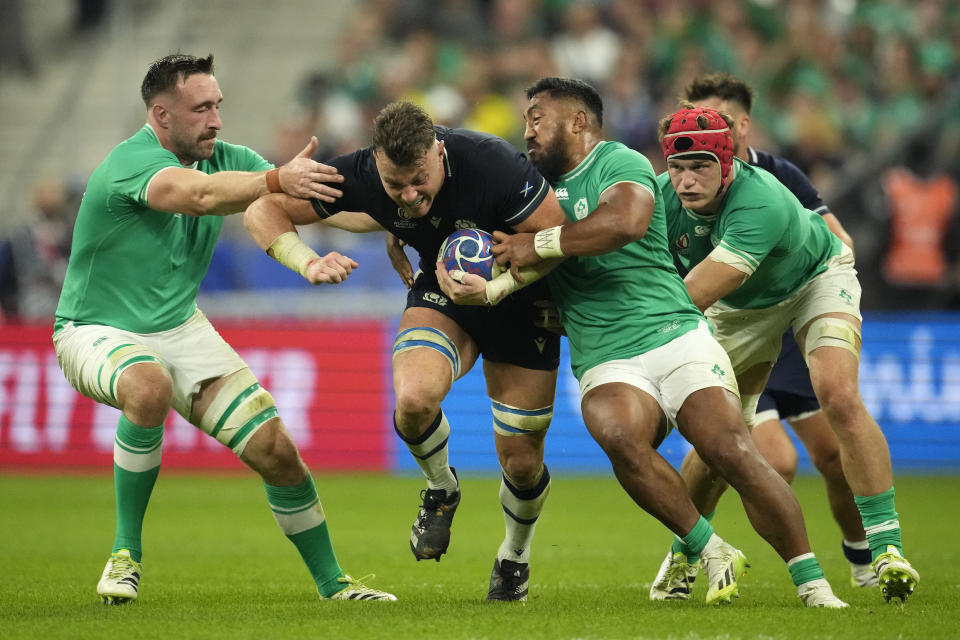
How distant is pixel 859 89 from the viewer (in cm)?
1781

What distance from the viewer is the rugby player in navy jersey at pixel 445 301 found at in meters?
6.55

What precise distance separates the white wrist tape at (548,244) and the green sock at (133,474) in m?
2.21

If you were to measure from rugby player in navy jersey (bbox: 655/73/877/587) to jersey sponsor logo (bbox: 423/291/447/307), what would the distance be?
1.93 m

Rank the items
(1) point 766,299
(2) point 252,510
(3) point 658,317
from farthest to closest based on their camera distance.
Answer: (2) point 252,510 → (1) point 766,299 → (3) point 658,317

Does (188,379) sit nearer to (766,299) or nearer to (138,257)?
(138,257)

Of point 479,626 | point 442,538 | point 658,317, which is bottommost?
point 479,626

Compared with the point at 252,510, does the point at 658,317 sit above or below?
above

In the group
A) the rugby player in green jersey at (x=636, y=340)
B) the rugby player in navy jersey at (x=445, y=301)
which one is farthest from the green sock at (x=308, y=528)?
the rugby player in green jersey at (x=636, y=340)

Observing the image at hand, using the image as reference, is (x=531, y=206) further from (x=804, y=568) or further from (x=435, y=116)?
(x=435, y=116)

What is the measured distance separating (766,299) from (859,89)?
1115 cm

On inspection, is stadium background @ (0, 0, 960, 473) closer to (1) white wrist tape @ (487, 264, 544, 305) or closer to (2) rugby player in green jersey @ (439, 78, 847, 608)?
(2) rugby player in green jersey @ (439, 78, 847, 608)

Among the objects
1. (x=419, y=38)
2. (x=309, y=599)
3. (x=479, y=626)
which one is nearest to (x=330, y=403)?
(x=419, y=38)

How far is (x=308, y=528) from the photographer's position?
7.24m

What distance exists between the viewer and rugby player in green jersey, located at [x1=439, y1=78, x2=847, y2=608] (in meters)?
6.33
